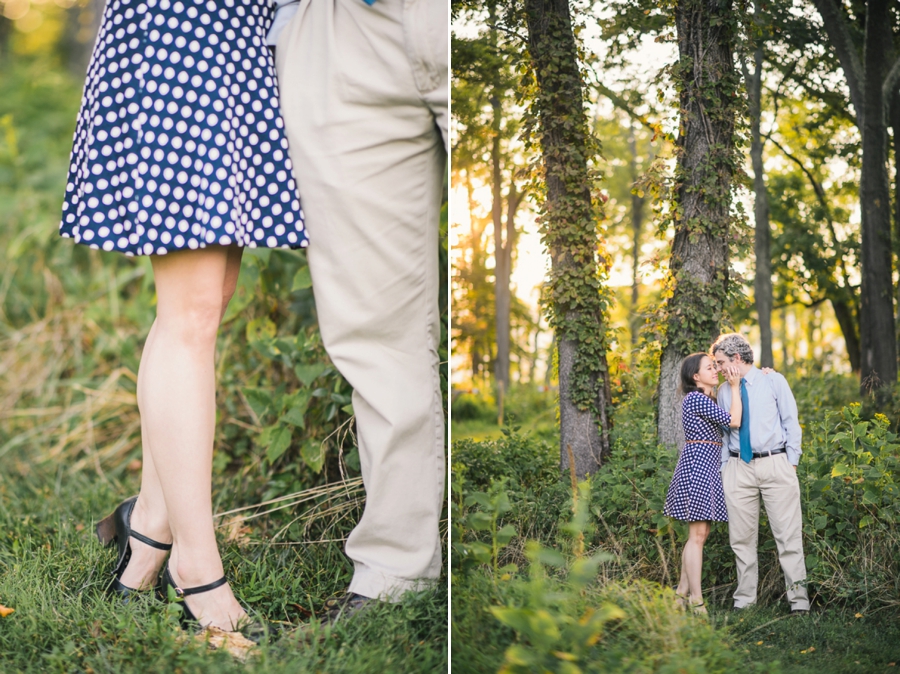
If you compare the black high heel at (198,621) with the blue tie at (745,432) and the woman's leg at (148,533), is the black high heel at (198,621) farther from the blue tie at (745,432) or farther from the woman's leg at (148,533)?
the blue tie at (745,432)

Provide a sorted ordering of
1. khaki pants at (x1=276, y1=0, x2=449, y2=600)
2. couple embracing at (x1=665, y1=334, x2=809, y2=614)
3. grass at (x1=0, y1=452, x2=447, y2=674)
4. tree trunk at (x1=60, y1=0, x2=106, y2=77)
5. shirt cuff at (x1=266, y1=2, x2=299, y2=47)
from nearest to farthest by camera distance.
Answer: couple embracing at (x1=665, y1=334, x2=809, y2=614) < grass at (x1=0, y1=452, x2=447, y2=674) < khaki pants at (x1=276, y1=0, x2=449, y2=600) < shirt cuff at (x1=266, y1=2, x2=299, y2=47) < tree trunk at (x1=60, y1=0, x2=106, y2=77)

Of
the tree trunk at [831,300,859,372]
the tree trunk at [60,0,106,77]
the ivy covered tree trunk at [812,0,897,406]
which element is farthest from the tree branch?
the tree trunk at [60,0,106,77]

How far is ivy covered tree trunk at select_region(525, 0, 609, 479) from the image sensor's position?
1322 millimetres

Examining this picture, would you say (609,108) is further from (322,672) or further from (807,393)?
(322,672)

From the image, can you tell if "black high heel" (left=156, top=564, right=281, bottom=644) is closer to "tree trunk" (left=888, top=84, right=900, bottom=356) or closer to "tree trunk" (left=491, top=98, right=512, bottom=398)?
"tree trunk" (left=491, top=98, right=512, bottom=398)

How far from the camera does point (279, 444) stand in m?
2.52

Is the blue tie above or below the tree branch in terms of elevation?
below

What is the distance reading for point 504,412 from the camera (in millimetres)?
1453

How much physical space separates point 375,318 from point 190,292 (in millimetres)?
414

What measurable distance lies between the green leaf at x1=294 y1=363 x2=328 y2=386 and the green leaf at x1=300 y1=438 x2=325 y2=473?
201 millimetres

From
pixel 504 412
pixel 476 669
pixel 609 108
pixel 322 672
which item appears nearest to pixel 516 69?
pixel 609 108

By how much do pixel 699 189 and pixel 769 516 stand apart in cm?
58

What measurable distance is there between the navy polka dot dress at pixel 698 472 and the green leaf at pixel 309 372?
1.49 meters

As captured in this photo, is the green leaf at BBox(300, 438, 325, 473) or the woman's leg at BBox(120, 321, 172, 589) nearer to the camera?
the woman's leg at BBox(120, 321, 172, 589)
